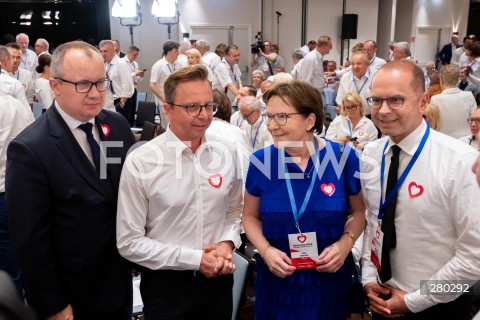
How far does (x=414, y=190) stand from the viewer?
1.73 metres

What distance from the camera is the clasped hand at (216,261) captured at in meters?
1.81

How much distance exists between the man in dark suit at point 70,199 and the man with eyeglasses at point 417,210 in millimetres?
1104

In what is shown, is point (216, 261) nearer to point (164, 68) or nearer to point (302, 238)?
point (302, 238)

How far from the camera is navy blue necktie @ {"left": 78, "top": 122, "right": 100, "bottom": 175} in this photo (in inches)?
73.9

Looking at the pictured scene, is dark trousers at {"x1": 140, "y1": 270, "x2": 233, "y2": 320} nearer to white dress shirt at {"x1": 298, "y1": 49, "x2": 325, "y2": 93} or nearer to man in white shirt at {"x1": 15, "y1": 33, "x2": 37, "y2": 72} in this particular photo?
white dress shirt at {"x1": 298, "y1": 49, "x2": 325, "y2": 93}

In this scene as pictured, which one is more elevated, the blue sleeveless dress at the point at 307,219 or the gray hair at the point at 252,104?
the gray hair at the point at 252,104

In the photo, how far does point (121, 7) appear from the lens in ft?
32.4

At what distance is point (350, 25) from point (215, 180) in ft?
40.1

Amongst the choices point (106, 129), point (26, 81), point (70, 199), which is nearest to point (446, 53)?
point (26, 81)

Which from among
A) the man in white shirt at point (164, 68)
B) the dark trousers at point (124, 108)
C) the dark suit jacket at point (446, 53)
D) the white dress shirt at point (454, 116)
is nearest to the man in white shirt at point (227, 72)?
the man in white shirt at point (164, 68)

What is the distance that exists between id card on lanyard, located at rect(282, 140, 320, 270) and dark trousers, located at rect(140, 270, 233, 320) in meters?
0.34

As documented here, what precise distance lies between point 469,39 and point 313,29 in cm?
417

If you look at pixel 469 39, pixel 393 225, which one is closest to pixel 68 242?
pixel 393 225

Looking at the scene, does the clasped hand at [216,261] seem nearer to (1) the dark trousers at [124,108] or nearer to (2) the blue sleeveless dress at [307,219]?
(2) the blue sleeveless dress at [307,219]
